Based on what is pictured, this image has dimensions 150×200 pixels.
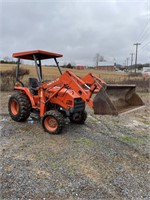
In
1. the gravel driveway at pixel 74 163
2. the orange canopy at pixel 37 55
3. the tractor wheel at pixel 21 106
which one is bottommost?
the gravel driveway at pixel 74 163

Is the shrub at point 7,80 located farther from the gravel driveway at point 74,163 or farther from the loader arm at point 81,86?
the loader arm at point 81,86

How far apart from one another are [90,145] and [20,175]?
1843 mm

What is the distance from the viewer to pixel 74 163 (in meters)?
3.99

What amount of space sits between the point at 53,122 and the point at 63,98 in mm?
663

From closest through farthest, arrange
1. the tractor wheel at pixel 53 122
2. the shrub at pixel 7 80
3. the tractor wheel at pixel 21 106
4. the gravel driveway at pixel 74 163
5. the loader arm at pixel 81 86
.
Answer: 1. the gravel driveway at pixel 74 163
2. the loader arm at pixel 81 86
3. the tractor wheel at pixel 53 122
4. the tractor wheel at pixel 21 106
5. the shrub at pixel 7 80

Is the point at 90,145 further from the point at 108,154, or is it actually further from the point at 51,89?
the point at 51,89

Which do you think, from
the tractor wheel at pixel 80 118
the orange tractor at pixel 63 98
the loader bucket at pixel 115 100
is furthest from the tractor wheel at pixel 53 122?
the loader bucket at pixel 115 100

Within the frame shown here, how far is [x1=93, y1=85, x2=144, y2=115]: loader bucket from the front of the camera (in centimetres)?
444

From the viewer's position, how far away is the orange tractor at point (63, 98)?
4801mm

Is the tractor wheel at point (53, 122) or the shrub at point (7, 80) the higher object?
the shrub at point (7, 80)

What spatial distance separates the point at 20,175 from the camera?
351cm

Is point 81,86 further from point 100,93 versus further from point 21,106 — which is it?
point 21,106

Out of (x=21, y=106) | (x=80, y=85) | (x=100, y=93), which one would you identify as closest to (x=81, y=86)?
(x=80, y=85)

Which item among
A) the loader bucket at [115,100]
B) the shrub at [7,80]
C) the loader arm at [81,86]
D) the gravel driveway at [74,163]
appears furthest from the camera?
the shrub at [7,80]
